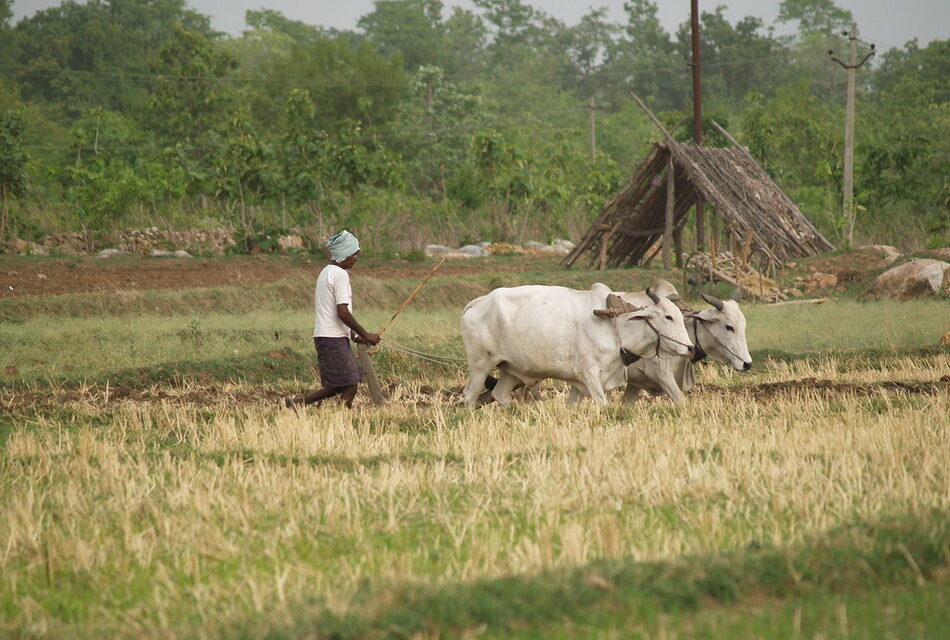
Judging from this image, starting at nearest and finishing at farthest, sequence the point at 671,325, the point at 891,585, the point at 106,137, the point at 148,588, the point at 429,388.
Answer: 1. the point at 891,585
2. the point at 148,588
3. the point at 671,325
4. the point at 429,388
5. the point at 106,137

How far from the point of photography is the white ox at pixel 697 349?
30.1ft

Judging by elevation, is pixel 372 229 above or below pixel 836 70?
below

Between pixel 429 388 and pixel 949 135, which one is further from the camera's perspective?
pixel 949 135

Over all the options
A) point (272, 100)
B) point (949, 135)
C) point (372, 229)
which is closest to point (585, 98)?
point (272, 100)

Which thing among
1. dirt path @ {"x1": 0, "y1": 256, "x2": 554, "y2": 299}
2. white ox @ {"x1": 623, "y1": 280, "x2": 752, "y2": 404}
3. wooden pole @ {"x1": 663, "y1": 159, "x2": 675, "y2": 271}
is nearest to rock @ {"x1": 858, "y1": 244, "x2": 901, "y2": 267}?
wooden pole @ {"x1": 663, "y1": 159, "x2": 675, "y2": 271}

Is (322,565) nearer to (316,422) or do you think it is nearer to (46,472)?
(46,472)

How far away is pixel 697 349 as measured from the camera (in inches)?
376

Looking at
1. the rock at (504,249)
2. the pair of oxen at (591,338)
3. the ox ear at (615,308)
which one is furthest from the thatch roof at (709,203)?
the ox ear at (615,308)

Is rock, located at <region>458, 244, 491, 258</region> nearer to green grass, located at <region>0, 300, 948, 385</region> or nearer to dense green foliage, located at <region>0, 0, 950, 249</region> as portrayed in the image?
dense green foliage, located at <region>0, 0, 950, 249</region>

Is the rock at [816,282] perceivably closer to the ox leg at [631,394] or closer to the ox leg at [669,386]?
the ox leg at [631,394]

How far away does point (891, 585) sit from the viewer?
414cm

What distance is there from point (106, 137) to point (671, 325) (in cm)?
2569

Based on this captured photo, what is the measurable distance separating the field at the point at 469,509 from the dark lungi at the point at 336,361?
258 millimetres

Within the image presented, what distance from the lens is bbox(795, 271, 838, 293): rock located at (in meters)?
17.6
